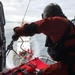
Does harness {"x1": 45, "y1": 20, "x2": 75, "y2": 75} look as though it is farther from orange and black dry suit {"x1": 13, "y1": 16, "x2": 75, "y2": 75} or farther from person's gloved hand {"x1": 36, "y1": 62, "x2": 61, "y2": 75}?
person's gloved hand {"x1": 36, "y1": 62, "x2": 61, "y2": 75}

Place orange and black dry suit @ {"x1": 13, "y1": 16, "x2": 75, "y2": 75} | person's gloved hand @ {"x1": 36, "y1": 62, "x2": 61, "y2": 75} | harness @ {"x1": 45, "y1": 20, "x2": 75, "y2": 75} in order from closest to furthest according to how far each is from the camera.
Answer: orange and black dry suit @ {"x1": 13, "y1": 16, "x2": 75, "y2": 75} < harness @ {"x1": 45, "y1": 20, "x2": 75, "y2": 75} < person's gloved hand @ {"x1": 36, "y1": 62, "x2": 61, "y2": 75}

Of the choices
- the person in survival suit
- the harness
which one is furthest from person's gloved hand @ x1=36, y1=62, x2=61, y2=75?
the harness

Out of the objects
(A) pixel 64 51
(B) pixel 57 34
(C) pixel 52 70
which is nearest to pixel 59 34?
(B) pixel 57 34

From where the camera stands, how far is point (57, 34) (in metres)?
3.21

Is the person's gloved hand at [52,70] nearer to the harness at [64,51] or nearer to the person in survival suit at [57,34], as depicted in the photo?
the person in survival suit at [57,34]

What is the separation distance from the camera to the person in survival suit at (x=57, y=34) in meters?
3.11

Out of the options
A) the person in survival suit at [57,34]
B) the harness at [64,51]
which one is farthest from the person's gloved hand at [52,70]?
the harness at [64,51]

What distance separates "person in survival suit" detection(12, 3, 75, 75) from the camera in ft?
10.2

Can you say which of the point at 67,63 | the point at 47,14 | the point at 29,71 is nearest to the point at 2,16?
the point at 29,71

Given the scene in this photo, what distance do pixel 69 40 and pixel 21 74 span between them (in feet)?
3.58

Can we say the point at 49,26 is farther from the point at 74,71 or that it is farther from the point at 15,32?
the point at 74,71

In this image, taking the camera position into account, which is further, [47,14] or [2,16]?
[2,16]

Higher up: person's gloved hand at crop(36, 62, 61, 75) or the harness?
the harness

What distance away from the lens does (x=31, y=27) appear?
3.13 meters
